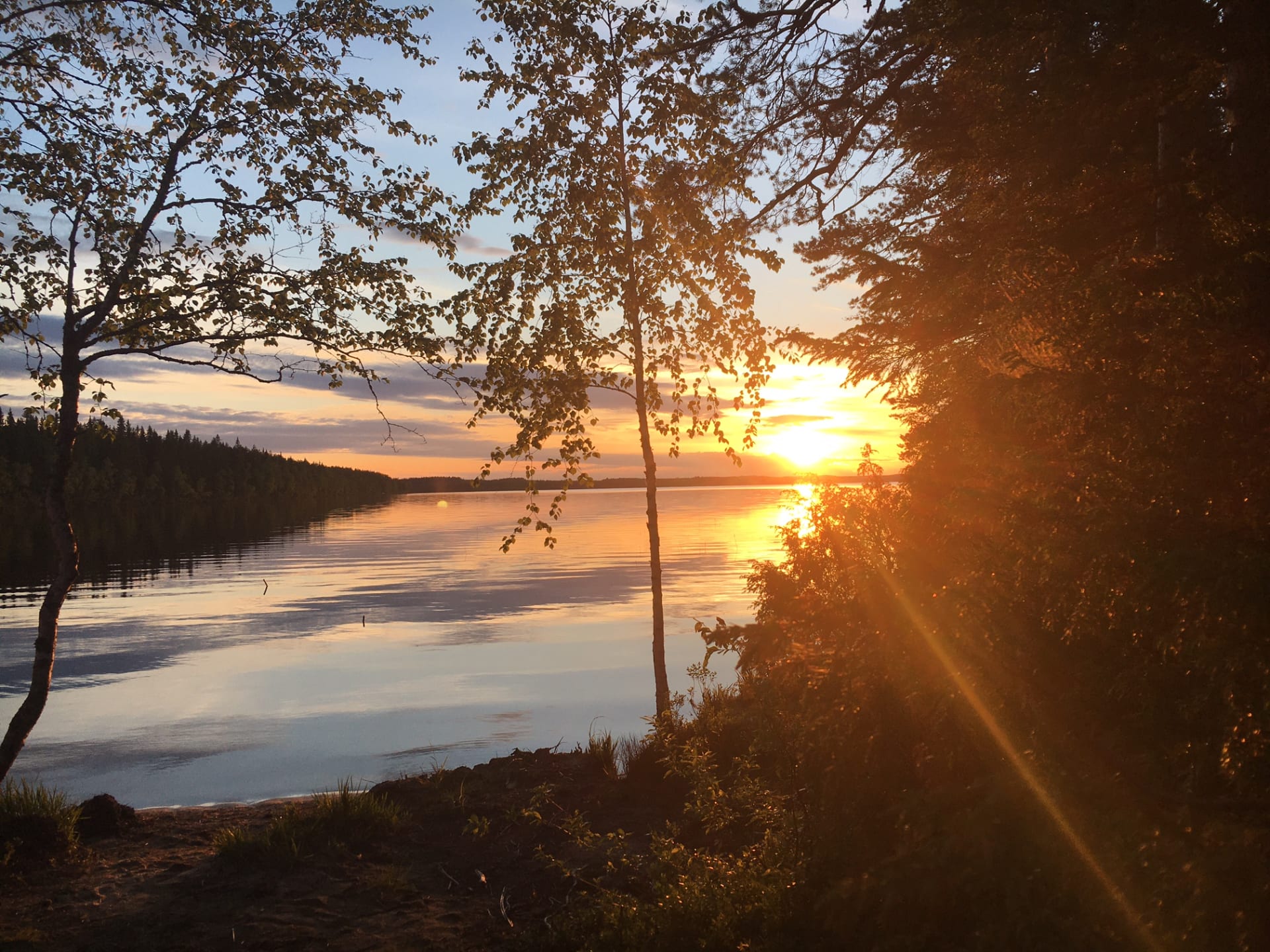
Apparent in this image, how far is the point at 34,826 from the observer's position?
8.21 meters

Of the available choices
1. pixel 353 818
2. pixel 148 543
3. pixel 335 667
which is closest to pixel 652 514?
pixel 353 818

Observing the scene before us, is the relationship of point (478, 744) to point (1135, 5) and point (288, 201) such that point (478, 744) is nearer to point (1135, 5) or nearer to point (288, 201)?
point (288, 201)

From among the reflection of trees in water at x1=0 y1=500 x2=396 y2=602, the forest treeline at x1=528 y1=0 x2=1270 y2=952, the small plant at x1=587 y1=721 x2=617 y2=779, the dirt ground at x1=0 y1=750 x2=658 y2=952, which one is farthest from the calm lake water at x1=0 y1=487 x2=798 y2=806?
the reflection of trees in water at x1=0 y1=500 x2=396 y2=602

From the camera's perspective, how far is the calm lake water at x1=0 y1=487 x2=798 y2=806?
14.6 m

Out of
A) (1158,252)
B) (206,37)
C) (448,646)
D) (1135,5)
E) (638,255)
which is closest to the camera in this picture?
(1158,252)

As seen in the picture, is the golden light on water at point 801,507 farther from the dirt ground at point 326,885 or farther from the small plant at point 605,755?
the small plant at point 605,755

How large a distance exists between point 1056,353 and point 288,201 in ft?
24.1

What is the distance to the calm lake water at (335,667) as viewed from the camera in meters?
14.6

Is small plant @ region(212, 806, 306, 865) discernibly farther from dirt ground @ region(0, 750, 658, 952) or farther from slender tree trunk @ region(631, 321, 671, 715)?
slender tree trunk @ region(631, 321, 671, 715)

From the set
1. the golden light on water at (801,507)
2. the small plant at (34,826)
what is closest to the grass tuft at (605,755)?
the golden light on water at (801,507)

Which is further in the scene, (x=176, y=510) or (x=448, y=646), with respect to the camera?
(x=176, y=510)

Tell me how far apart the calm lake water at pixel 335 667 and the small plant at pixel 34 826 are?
4.05 m

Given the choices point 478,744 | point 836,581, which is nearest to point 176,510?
point 478,744

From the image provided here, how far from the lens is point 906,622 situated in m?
5.33
